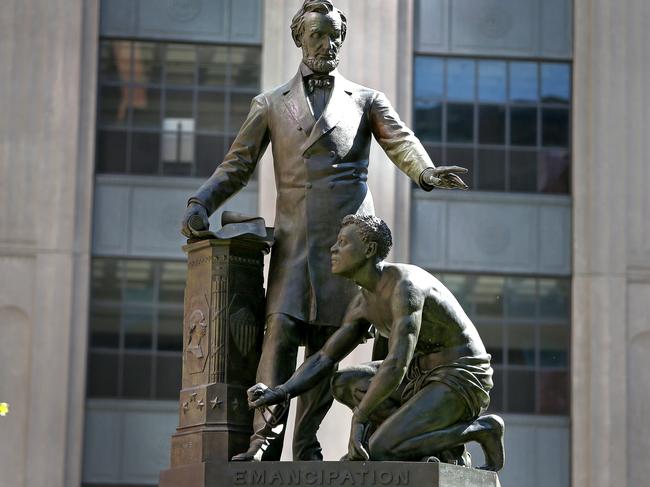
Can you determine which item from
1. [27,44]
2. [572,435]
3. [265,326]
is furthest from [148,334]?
[265,326]

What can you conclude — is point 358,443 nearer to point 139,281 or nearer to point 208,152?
point 139,281

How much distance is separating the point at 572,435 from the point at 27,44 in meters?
13.1

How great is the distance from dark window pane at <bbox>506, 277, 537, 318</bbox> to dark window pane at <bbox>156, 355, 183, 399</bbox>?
21.8 ft

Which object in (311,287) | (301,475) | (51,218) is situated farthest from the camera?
(51,218)

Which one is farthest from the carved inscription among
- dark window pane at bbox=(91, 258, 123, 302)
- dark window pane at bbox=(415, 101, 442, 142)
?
dark window pane at bbox=(415, 101, 442, 142)

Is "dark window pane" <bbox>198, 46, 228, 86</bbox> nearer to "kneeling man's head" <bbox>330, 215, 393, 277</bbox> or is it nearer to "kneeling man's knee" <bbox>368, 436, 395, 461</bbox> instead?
"kneeling man's head" <bbox>330, 215, 393, 277</bbox>

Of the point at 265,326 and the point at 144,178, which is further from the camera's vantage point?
the point at 144,178

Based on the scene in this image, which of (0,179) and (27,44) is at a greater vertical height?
(27,44)

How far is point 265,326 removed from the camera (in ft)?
41.6

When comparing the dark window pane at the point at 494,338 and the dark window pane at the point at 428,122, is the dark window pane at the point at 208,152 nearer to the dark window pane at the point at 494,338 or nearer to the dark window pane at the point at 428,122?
the dark window pane at the point at 428,122

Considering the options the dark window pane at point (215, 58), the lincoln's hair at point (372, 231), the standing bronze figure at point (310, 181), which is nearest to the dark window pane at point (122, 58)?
the dark window pane at point (215, 58)

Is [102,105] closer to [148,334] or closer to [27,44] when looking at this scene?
[27,44]

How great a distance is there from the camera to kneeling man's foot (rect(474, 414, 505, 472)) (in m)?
12.1

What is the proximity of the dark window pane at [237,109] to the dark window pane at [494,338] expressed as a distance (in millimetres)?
6246
